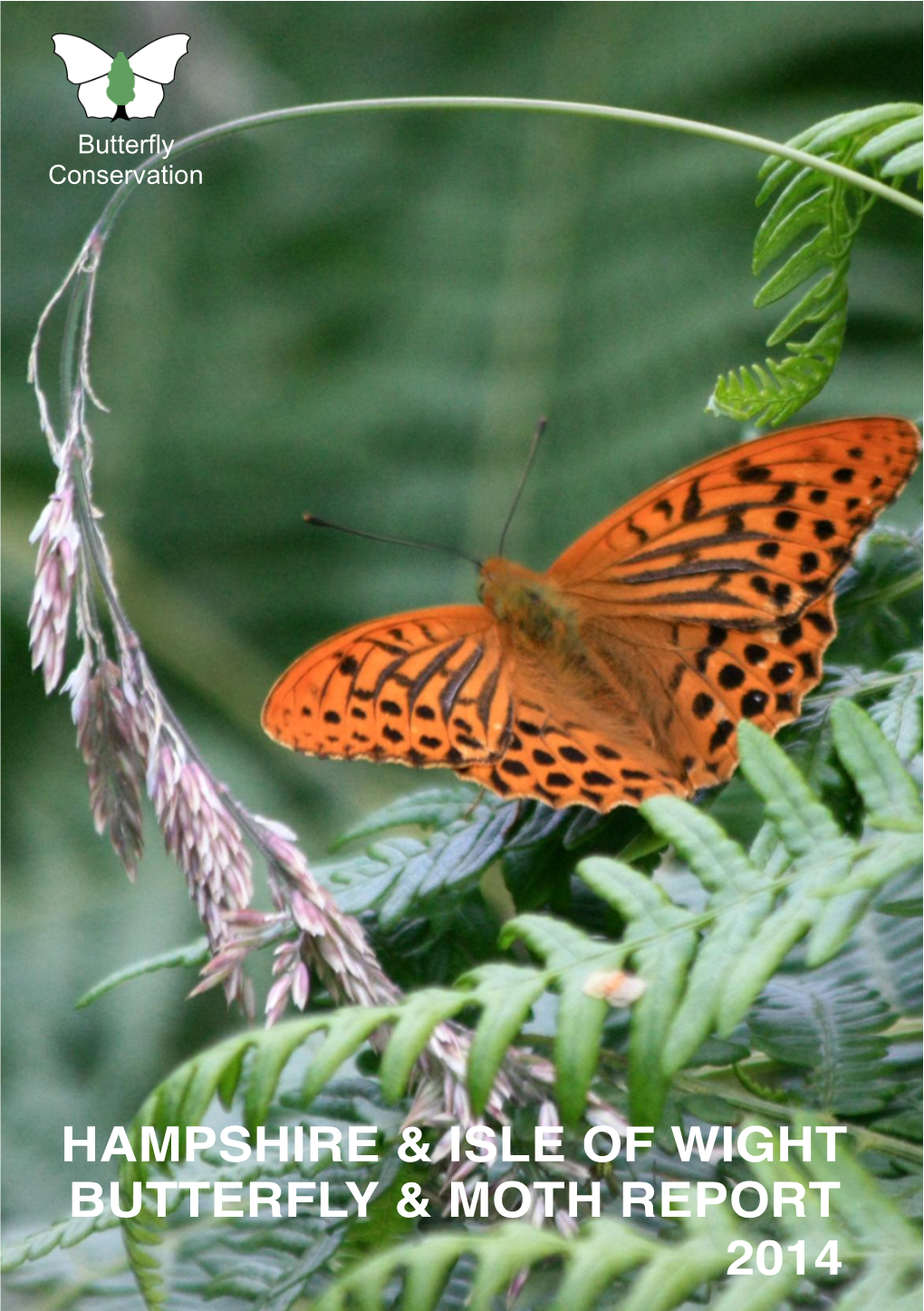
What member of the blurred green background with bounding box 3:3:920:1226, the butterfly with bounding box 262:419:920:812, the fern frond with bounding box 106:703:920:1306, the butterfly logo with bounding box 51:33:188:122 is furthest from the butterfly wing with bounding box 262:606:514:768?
the blurred green background with bounding box 3:3:920:1226

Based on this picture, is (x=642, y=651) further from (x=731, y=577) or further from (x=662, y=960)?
(x=662, y=960)

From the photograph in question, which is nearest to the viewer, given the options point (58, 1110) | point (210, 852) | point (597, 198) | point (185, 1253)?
point (210, 852)

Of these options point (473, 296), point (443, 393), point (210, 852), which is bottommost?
point (210, 852)

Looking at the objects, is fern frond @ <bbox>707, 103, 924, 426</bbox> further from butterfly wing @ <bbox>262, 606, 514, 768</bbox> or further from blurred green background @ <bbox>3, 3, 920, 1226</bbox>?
blurred green background @ <bbox>3, 3, 920, 1226</bbox>

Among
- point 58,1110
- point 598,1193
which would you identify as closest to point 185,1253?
point 598,1193

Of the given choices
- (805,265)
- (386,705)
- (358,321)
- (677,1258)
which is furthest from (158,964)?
(358,321)

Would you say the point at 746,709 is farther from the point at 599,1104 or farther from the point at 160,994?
the point at 160,994

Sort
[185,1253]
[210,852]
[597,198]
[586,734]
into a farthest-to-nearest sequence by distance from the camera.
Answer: [597,198] → [586,734] → [185,1253] → [210,852]
